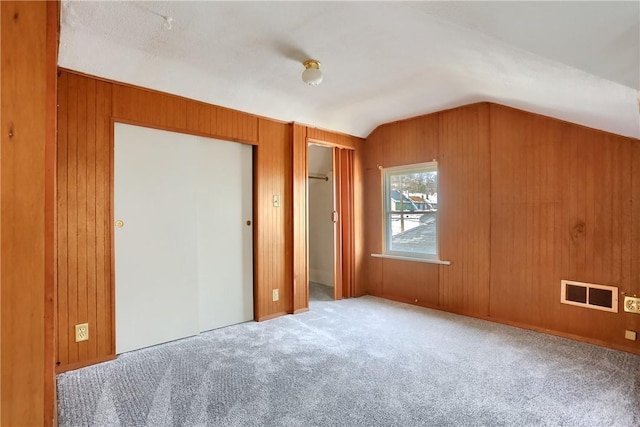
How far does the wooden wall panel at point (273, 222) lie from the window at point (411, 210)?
4.70 ft

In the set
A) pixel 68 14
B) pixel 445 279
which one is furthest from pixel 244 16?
pixel 445 279

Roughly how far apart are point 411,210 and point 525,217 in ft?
4.24

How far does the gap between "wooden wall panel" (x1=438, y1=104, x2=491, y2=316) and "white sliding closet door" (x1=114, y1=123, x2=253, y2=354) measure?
2.21 metres

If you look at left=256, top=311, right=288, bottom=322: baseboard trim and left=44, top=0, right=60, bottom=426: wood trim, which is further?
left=256, top=311, right=288, bottom=322: baseboard trim

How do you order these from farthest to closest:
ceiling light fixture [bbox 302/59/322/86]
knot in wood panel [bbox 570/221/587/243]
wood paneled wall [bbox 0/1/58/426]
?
knot in wood panel [bbox 570/221/587/243] < ceiling light fixture [bbox 302/59/322/86] < wood paneled wall [bbox 0/1/58/426]

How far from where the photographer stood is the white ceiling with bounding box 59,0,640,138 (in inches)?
53.3

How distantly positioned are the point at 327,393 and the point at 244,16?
7.70 feet

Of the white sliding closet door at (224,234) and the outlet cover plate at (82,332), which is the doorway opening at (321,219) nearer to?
the white sliding closet door at (224,234)

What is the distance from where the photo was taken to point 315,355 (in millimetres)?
2617

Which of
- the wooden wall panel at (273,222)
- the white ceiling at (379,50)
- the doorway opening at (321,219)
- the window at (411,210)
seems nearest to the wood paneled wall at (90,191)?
the white ceiling at (379,50)

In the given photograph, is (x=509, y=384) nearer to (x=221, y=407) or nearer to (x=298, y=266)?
(x=221, y=407)

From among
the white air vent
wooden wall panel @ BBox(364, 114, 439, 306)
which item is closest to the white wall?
wooden wall panel @ BBox(364, 114, 439, 306)

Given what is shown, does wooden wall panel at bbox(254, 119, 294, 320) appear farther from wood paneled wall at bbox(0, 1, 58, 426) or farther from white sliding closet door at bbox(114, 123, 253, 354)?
wood paneled wall at bbox(0, 1, 58, 426)

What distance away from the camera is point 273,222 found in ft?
11.9
